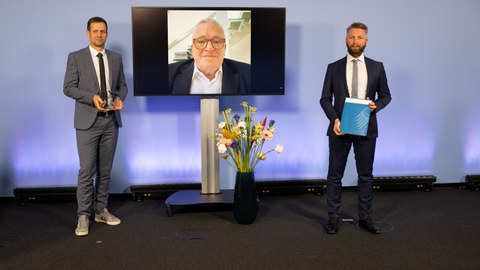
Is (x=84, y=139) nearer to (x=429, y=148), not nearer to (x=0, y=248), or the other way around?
(x=0, y=248)

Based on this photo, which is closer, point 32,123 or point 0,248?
point 0,248

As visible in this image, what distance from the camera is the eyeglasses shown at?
13.3 feet

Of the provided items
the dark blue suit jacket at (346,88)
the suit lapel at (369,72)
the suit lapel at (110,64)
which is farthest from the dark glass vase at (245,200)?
the suit lapel at (110,64)

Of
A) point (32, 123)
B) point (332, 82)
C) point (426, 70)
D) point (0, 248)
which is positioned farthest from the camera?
point (426, 70)

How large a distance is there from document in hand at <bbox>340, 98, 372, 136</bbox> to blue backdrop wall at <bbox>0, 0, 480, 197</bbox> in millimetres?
1470

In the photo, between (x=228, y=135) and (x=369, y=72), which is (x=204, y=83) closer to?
(x=228, y=135)

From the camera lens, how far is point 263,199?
4574 millimetres

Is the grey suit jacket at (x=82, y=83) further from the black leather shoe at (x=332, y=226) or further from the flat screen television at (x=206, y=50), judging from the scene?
the black leather shoe at (x=332, y=226)

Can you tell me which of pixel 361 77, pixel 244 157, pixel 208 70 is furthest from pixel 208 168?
pixel 361 77

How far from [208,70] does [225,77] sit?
159mm

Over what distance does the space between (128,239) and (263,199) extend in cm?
153

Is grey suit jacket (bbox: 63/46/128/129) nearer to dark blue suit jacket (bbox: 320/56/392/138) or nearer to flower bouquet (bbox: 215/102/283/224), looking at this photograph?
flower bouquet (bbox: 215/102/283/224)

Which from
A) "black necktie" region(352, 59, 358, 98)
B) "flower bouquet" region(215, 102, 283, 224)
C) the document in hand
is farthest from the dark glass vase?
"black necktie" region(352, 59, 358, 98)

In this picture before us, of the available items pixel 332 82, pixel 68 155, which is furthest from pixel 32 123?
pixel 332 82
